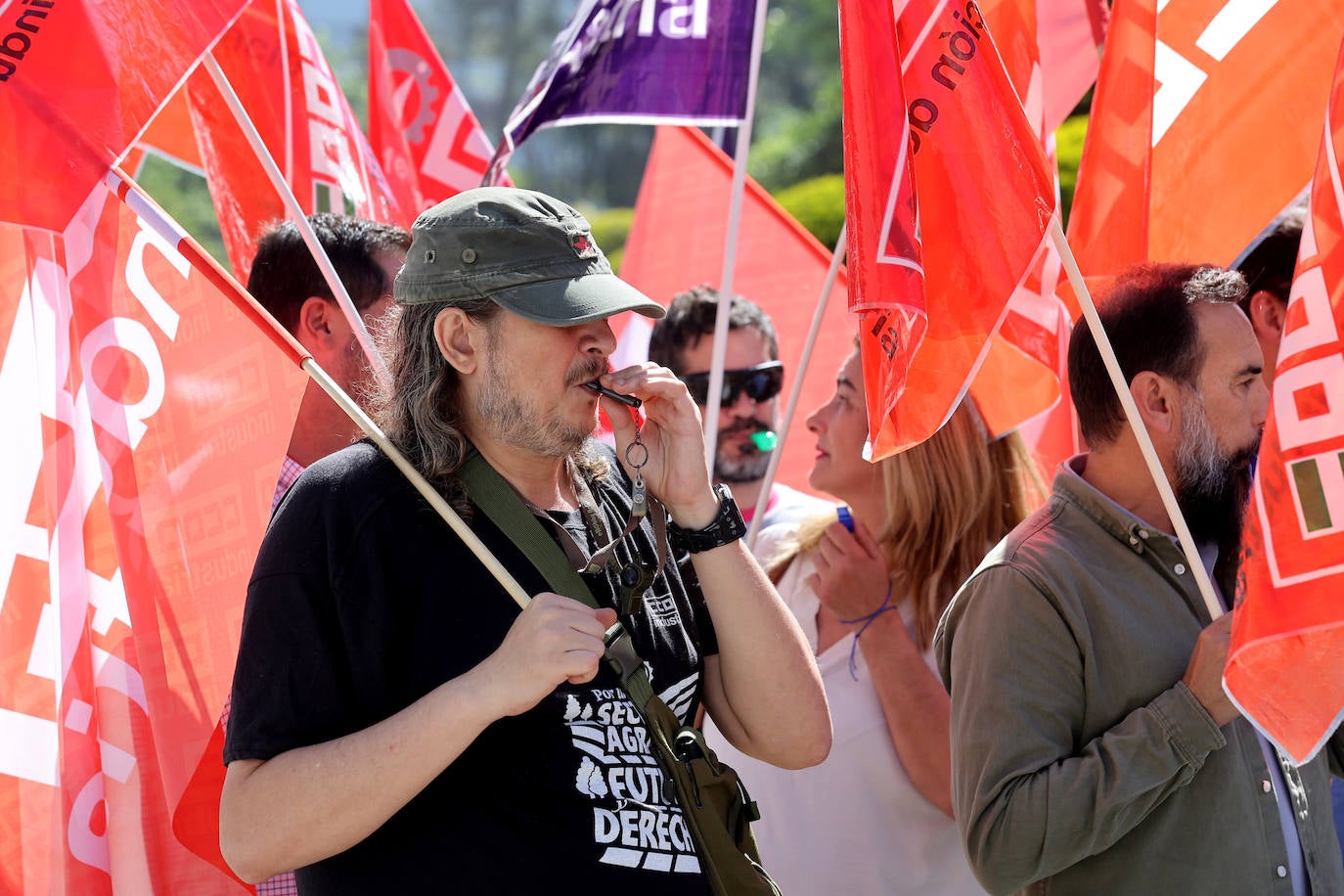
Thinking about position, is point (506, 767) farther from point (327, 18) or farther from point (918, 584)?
point (327, 18)

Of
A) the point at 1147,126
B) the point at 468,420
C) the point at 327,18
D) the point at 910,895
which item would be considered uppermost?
the point at 327,18

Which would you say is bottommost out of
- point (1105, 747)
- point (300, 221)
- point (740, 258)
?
point (1105, 747)

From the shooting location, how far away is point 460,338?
2225mm

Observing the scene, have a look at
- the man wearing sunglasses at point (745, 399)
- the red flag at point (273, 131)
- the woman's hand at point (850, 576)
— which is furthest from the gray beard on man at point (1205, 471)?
the red flag at point (273, 131)

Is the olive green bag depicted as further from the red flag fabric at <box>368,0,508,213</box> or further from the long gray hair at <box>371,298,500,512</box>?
the red flag fabric at <box>368,0,508,213</box>

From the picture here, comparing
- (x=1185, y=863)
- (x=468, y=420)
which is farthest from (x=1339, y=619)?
(x=468, y=420)

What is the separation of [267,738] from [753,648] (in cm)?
75

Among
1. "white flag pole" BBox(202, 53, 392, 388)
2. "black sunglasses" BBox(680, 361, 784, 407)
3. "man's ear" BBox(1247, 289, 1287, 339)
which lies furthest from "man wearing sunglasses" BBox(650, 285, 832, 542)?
"white flag pole" BBox(202, 53, 392, 388)

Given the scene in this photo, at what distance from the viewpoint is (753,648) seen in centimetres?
232

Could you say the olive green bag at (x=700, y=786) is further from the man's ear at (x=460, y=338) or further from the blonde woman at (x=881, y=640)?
the blonde woman at (x=881, y=640)

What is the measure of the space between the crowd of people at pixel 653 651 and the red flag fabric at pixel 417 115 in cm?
172

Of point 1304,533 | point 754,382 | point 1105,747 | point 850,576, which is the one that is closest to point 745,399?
point 754,382

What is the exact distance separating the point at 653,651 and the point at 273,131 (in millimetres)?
2405

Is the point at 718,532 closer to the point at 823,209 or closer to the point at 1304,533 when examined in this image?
the point at 1304,533
